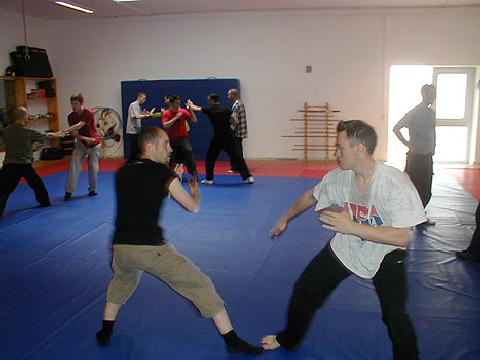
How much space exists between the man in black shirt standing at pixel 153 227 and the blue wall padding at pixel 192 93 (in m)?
8.66

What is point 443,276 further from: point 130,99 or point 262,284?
point 130,99

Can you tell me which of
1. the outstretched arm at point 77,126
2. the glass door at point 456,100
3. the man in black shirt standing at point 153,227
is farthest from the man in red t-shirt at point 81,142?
the glass door at point 456,100

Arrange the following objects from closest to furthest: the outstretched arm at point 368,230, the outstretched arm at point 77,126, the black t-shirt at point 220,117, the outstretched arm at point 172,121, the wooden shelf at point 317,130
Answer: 1. the outstretched arm at point 368,230
2. the outstretched arm at point 77,126
3. the black t-shirt at point 220,117
4. the outstretched arm at point 172,121
5. the wooden shelf at point 317,130

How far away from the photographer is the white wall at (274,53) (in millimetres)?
10633

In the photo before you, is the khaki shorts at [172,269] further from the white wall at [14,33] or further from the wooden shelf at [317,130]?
the white wall at [14,33]

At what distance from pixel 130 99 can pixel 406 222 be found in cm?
1059

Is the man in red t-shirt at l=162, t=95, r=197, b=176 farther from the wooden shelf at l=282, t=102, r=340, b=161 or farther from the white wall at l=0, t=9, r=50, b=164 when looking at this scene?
the white wall at l=0, t=9, r=50, b=164

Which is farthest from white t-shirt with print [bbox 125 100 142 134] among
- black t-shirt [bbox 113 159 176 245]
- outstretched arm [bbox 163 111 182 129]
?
black t-shirt [bbox 113 159 176 245]

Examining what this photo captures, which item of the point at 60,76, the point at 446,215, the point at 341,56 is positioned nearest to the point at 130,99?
the point at 60,76

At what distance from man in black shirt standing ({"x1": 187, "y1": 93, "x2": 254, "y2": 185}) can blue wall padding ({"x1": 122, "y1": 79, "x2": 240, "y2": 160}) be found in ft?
9.39

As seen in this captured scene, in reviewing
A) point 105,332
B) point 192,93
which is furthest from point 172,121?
point 105,332

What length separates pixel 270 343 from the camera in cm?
307

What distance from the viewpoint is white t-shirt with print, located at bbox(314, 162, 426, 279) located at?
232cm

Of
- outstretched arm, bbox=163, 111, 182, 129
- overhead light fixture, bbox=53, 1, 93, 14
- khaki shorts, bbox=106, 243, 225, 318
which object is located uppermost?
overhead light fixture, bbox=53, 1, 93, 14
